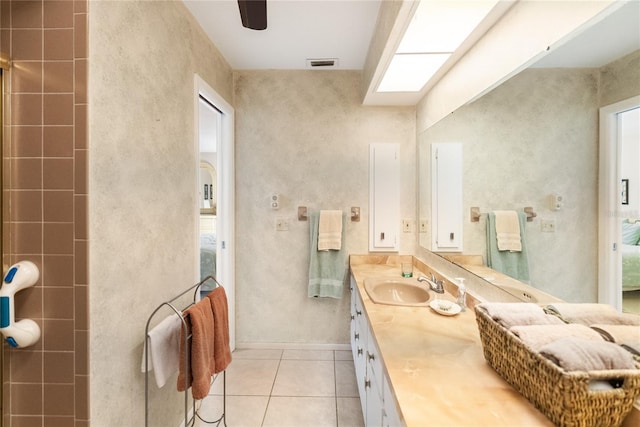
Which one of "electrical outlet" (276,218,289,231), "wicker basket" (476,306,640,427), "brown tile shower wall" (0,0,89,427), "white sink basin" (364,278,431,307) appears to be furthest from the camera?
"electrical outlet" (276,218,289,231)

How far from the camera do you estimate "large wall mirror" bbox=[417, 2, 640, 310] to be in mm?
782

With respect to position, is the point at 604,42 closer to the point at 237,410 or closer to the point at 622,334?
the point at 622,334

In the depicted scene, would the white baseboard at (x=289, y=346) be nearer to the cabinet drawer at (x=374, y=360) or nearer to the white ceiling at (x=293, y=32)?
the cabinet drawer at (x=374, y=360)

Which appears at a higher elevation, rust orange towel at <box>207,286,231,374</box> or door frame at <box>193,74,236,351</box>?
door frame at <box>193,74,236,351</box>

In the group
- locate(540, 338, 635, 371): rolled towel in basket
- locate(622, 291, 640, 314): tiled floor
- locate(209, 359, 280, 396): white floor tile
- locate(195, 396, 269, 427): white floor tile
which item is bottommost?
locate(195, 396, 269, 427): white floor tile

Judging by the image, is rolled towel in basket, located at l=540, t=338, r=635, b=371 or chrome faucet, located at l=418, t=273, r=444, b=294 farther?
chrome faucet, located at l=418, t=273, r=444, b=294

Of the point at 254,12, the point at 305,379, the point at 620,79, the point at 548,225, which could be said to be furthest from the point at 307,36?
the point at 305,379

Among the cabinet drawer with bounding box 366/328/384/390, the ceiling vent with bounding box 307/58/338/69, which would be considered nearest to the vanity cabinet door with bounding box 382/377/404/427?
the cabinet drawer with bounding box 366/328/384/390

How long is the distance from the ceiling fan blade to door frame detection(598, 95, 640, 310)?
1256mm

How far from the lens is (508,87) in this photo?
49.3 inches

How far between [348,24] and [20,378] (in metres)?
2.38

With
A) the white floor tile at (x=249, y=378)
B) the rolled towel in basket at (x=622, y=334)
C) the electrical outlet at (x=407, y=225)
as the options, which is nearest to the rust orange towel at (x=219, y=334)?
the white floor tile at (x=249, y=378)

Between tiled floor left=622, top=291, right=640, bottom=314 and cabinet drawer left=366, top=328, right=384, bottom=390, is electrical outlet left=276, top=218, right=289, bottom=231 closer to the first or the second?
cabinet drawer left=366, top=328, right=384, bottom=390

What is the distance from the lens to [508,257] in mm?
1280
